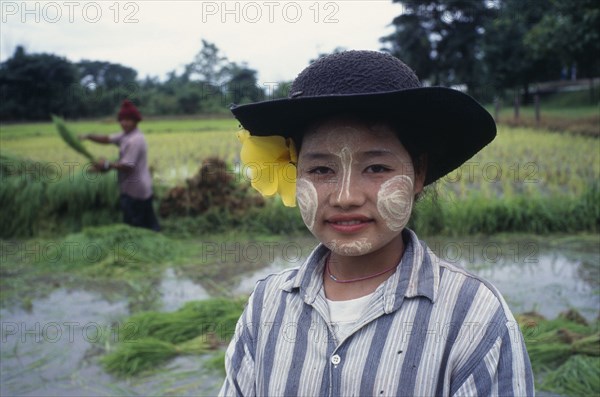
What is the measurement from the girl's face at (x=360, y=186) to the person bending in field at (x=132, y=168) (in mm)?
6072

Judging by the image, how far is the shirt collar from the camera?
1418 millimetres

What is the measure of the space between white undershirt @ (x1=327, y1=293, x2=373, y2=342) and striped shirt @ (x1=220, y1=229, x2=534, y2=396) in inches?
0.7

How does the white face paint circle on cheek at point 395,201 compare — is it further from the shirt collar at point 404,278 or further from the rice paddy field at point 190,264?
the rice paddy field at point 190,264

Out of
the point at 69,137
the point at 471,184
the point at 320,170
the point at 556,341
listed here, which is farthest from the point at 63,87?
the point at 320,170

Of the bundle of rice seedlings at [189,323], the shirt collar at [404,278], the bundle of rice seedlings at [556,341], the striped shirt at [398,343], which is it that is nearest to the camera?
the striped shirt at [398,343]

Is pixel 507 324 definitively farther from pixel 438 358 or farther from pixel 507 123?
pixel 507 123

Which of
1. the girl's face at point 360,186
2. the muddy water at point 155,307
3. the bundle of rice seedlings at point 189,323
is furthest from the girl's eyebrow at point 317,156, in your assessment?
the bundle of rice seedlings at point 189,323

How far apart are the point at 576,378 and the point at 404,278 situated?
2.41 meters

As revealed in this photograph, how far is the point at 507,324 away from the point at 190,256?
226 inches

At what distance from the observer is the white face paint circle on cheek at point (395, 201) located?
1461 millimetres

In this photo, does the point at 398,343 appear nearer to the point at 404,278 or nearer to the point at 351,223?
the point at 404,278

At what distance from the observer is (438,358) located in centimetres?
133

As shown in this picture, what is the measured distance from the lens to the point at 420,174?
1.62 meters

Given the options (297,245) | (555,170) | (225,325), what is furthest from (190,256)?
(555,170)
